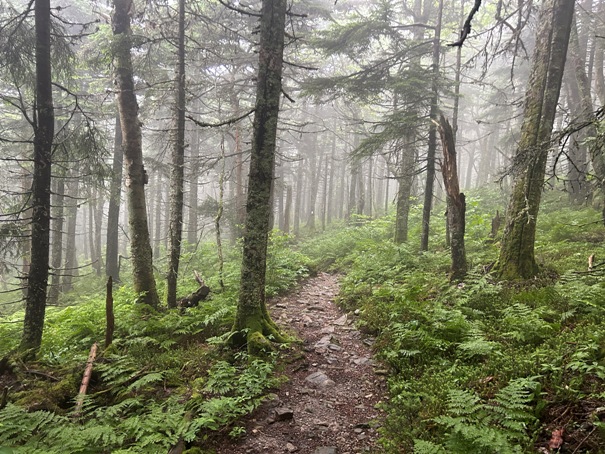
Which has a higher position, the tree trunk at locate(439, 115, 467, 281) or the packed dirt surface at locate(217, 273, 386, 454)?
the tree trunk at locate(439, 115, 467, 281)

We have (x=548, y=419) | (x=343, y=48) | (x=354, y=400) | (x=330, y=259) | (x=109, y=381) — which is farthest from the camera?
(x=330, y=259)

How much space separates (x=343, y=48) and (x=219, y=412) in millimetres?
12862

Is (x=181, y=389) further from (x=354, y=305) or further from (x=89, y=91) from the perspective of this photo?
(x=89, y=91)

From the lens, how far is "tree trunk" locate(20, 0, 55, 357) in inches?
255

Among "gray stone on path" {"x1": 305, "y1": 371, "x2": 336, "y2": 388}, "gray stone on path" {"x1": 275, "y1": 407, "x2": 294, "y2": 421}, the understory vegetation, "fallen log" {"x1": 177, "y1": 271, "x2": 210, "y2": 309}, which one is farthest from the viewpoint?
"fallen log" {"x1": 177, "y1": 271, "x2": 210, "y2": 309}

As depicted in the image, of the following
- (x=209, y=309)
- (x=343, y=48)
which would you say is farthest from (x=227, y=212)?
(x=209, y=309)

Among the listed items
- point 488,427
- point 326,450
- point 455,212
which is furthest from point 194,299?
point 488,427

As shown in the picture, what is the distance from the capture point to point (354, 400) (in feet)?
16.3

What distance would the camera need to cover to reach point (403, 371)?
515 cm

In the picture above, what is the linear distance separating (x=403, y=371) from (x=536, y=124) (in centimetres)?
601

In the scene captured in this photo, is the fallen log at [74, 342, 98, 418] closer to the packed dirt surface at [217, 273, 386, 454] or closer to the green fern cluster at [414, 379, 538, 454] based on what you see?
the packed dirt surface at [217, 273, 386, 454]

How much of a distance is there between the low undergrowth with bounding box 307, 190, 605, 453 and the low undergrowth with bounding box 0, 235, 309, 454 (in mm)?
2094

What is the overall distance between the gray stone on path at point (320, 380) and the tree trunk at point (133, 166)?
5307 millimetres

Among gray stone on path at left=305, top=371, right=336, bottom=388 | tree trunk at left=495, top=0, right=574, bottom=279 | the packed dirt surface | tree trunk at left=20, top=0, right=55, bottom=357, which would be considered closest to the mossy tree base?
the packed dirt surface
